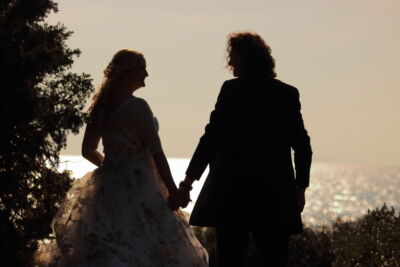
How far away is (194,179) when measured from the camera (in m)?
7.56

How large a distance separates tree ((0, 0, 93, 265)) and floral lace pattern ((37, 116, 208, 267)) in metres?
5.36

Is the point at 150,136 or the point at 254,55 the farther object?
the point at 150,136

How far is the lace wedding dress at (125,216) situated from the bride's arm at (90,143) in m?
0.22

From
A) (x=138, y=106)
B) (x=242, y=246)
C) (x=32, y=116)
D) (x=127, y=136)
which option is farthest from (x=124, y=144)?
(x=32, y=116)

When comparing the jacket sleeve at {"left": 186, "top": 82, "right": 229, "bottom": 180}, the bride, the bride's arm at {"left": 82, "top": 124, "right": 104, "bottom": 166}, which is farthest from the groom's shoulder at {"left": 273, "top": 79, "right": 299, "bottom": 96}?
the bride's arm at {"left": 82, "top": 124, "right": 104, "bottom": 166}

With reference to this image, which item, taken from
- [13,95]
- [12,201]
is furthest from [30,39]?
[12,201]

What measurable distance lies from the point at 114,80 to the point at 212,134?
5.98 feet

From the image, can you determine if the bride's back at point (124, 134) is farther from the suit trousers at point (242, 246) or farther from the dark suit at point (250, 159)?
the suit trousers at point (242, 246)

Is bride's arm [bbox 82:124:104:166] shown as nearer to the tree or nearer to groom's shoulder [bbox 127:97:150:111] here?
groom's shoulder [bbox 127:97:150:111]

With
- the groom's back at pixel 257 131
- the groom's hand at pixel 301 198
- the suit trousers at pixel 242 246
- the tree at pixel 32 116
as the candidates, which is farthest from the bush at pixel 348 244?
the groom's back at pixel 257 131

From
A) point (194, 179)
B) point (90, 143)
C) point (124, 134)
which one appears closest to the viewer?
point (194, 179)

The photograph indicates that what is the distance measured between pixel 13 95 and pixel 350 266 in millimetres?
6609

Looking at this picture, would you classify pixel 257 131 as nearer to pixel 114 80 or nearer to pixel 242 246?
pixel 242 246

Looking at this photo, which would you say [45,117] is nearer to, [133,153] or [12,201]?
[12,201]
